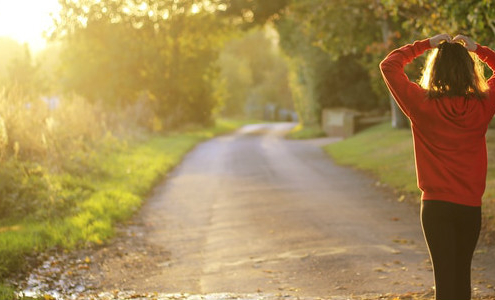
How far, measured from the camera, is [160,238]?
9.84 m

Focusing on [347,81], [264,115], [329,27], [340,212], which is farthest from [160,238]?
[264,115]

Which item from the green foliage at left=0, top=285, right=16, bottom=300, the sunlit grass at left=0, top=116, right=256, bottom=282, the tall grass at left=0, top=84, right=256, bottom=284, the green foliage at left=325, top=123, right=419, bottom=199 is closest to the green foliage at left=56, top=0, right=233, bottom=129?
the green foliage at left=325, top=123, right=419, bottom=199

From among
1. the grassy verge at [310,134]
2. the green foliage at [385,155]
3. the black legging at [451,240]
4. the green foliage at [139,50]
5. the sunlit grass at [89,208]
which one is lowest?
the grassy verge at [310,134]

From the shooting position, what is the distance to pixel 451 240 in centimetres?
377

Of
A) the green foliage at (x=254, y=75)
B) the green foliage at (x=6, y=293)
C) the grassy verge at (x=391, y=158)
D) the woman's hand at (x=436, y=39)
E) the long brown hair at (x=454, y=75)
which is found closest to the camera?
the long brown hair at (x=454, y=75)

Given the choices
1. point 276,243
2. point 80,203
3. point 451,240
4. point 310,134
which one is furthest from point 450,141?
point 310,134

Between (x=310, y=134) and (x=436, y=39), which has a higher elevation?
(x=436, y=39)

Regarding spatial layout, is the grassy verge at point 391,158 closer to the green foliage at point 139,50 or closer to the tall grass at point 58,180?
the tall grass at point 58,180

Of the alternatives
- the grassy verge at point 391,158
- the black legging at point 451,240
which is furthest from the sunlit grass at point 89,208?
the grassy verge at point 391,158

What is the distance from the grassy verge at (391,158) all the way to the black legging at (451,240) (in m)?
5.41

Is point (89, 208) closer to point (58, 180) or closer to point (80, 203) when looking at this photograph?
point (80, 203)

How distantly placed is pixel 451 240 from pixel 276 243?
5438 mm

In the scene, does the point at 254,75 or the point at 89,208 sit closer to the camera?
the point at 89,208

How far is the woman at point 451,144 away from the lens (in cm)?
371
